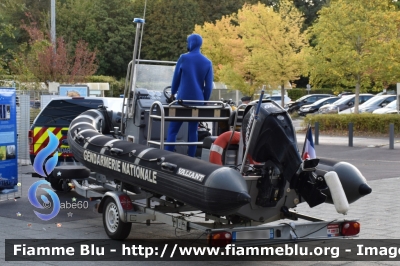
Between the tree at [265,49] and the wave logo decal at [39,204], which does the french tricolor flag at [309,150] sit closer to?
the wave logo decal at [39,204]

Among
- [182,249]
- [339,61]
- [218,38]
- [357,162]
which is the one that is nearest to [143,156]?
[182,249]

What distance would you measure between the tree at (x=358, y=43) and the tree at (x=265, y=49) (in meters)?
7.04

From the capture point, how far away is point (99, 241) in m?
9.41

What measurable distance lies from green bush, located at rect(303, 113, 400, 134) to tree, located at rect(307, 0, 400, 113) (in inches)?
87.6

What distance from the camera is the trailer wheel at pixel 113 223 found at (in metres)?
9.19

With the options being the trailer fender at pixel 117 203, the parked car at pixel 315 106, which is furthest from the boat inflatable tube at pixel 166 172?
the parked car at pixel 315 106

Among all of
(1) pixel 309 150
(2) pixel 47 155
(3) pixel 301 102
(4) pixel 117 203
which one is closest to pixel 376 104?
(3) pixel 301 102

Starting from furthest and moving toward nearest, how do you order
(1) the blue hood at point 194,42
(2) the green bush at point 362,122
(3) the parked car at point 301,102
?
1. (3) the parked car at point 301,102
2. (2) the green bush at point 362,122
3. (1) the blue hood at point 194,42

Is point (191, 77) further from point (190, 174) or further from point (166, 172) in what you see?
point (190, 174)

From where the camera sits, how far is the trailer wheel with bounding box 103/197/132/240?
919 centimetres

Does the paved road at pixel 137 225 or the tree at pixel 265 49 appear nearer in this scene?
the paved road at pixel 137 225

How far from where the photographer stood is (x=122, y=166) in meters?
8.95

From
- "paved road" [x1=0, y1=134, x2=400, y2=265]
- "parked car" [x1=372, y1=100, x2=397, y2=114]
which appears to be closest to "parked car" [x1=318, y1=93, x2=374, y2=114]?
"parked car" [x1=372, y1=100, x2=397, y2=114]

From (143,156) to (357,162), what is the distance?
43.5ft
